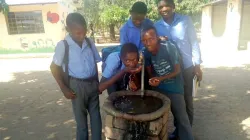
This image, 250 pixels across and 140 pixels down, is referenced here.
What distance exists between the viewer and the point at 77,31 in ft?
7.71

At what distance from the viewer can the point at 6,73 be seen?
8.23 metres

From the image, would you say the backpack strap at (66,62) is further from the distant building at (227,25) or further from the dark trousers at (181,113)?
the distant building at (227,25)

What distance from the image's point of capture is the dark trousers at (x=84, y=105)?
8.00 ft

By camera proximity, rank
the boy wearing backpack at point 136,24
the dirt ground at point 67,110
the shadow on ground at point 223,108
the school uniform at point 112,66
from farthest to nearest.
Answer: the dirt ground at point 67,110 < the shadow on ground at point 223,108 < the boy wearing backpack at point 136,24 < the school uniform at point 112,66

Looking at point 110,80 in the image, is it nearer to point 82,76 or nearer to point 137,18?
point 82,76

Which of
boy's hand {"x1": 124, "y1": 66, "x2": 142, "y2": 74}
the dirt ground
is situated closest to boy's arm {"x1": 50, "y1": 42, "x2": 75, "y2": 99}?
boy's hand {"x1": 124, "y1": 66, "x2": 142, "y2": 74}

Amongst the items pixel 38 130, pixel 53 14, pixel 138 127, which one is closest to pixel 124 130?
pixel 138 127

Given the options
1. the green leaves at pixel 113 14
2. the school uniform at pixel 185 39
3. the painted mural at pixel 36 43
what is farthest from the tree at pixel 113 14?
the school uniform at pixel 185 39

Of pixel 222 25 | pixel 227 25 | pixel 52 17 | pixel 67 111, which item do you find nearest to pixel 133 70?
pixel 67 111

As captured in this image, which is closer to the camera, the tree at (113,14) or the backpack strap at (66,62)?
the backpack strap at (66,62)

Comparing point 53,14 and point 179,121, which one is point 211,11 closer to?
point 53,14

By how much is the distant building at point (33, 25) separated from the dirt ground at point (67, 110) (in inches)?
302

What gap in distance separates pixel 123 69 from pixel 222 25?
13820 millimetres

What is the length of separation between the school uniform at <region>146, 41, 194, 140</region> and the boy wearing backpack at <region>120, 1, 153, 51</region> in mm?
499
